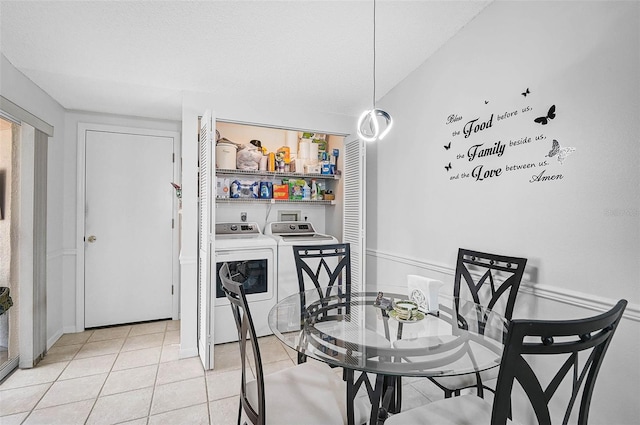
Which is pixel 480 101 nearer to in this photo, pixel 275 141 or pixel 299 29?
pixel 299 29

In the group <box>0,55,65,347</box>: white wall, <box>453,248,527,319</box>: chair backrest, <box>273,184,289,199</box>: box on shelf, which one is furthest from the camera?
<box>273,184,289,199</box>: box on shelf

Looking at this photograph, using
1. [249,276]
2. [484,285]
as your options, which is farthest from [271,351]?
[484,285]

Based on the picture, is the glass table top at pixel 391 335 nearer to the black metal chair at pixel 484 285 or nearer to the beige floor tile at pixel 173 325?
the black metal chair at pixel 484 285

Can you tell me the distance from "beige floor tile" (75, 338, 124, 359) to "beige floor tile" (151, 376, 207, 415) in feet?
3.14

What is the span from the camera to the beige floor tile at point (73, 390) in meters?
2.16

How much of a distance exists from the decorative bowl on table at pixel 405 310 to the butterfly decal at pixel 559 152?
3.50ft

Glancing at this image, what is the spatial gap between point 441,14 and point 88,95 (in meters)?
3.12

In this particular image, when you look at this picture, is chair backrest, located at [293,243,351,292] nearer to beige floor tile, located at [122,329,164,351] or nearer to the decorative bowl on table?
the decorative bowl on table

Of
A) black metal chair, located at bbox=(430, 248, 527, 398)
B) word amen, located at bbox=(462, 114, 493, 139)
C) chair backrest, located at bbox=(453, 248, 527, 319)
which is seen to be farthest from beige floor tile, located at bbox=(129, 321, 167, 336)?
word amen, located at bbox=(462, 114, 493, 139)

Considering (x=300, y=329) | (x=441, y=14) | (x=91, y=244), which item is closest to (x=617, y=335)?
(x=300, y=329)

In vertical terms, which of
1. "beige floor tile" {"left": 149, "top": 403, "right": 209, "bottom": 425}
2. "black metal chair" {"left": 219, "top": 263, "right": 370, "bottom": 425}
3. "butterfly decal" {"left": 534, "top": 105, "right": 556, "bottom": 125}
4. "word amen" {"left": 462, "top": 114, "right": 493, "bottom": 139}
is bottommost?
"beige floor tile" {"left": 149, "top": 403, "right": 209, "bottom": 425}

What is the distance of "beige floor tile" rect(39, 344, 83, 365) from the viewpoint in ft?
8.98

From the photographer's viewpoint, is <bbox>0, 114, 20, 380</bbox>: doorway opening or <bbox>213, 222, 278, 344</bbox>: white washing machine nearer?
<bbox>0, 114, 20, 380</bbox>: doorway opening

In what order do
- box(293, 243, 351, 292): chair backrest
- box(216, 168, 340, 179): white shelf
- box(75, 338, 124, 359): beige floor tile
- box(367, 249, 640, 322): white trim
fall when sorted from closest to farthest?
1. box(367, 249, 640, 322): white trim
2. box(293, 243, 351, 292): chair backrest
3. box(75, 338, 124, 359): beige floor tile
4. box(216, 168, 340, 179): white shelf
